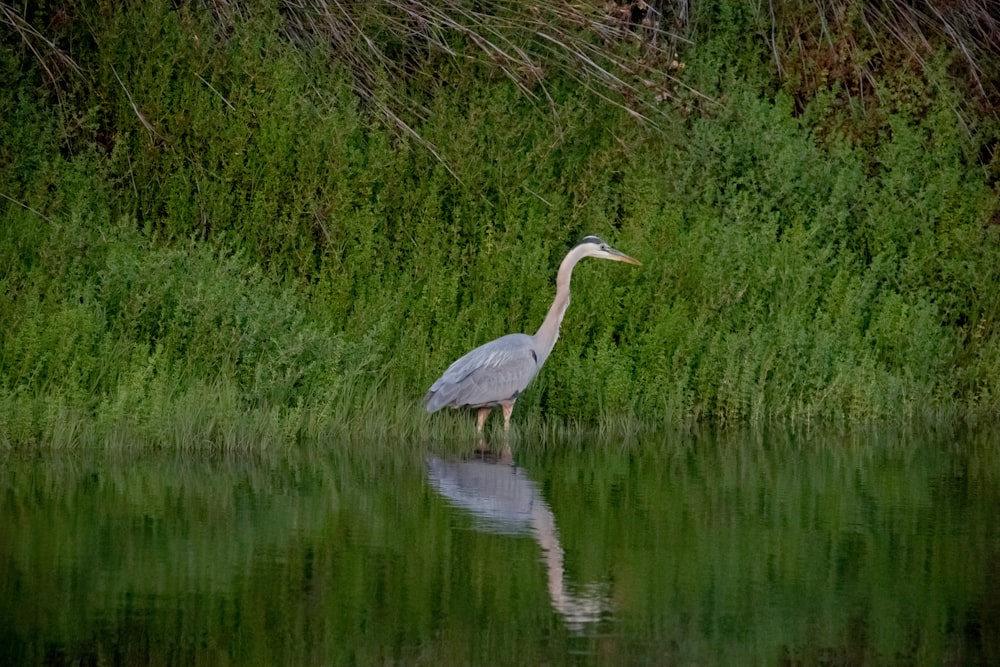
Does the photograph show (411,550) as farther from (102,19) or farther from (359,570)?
(102,19)

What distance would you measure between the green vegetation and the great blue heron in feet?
0.86

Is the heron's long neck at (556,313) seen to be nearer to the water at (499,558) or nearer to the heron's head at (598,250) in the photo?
the heron's head at (598,250)

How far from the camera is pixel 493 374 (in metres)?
11.5

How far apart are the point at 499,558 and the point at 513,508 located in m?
1.21

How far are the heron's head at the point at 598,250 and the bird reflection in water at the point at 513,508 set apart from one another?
1.90 m

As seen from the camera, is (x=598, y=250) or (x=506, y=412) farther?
(x=598, y=250)

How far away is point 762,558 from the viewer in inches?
304

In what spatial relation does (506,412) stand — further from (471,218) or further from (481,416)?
(471,218)

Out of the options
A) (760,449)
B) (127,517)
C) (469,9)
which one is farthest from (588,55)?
(127,517)

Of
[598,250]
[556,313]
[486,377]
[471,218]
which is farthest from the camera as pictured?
[471,218]

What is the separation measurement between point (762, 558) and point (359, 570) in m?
1.73

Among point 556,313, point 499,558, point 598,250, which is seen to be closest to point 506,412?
point 556,313

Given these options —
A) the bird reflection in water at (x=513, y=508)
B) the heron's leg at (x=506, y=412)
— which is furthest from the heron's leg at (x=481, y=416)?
the bird reflection in water at (x=513, y=508)

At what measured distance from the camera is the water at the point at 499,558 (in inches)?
245
